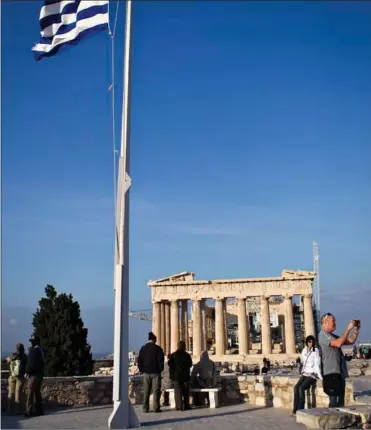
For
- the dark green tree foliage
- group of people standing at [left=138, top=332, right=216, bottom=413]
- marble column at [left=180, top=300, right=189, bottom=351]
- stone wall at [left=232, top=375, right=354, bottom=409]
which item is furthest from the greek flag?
marble column at [left=180, top=300, right=189, bottom=351]

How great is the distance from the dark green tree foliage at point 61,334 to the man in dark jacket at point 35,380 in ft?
25.1

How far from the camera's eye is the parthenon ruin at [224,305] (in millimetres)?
48281

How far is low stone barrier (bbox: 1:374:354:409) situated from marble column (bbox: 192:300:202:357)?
3565 cm

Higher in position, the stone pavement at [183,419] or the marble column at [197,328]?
the marble column at [197,328]

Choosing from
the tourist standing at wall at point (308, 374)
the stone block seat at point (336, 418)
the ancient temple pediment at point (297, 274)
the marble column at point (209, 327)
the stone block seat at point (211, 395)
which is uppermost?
the ancient temple pediment at point (297, 274)

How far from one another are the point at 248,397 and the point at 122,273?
5578 millimetres

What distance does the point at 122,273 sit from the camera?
31.7ft

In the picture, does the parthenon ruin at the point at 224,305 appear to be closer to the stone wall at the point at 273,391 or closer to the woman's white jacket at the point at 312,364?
the stone wall at the point at 273,391

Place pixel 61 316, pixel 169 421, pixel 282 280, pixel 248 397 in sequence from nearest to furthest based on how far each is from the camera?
pixel 169 421 → pixel 248 397 → pixel 61 316 → pixel 282 280

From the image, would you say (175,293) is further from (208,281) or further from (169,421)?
(169,421)

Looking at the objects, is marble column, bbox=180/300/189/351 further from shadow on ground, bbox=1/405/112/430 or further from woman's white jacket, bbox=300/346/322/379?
woman's white jacket, bbox=300/346/322/379

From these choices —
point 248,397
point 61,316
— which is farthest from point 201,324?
point 248,397

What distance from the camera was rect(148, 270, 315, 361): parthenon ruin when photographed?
1901 inches

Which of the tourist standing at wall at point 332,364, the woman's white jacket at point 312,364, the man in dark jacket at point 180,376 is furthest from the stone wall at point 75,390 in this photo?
the tourist standing at wall at point 332,364
